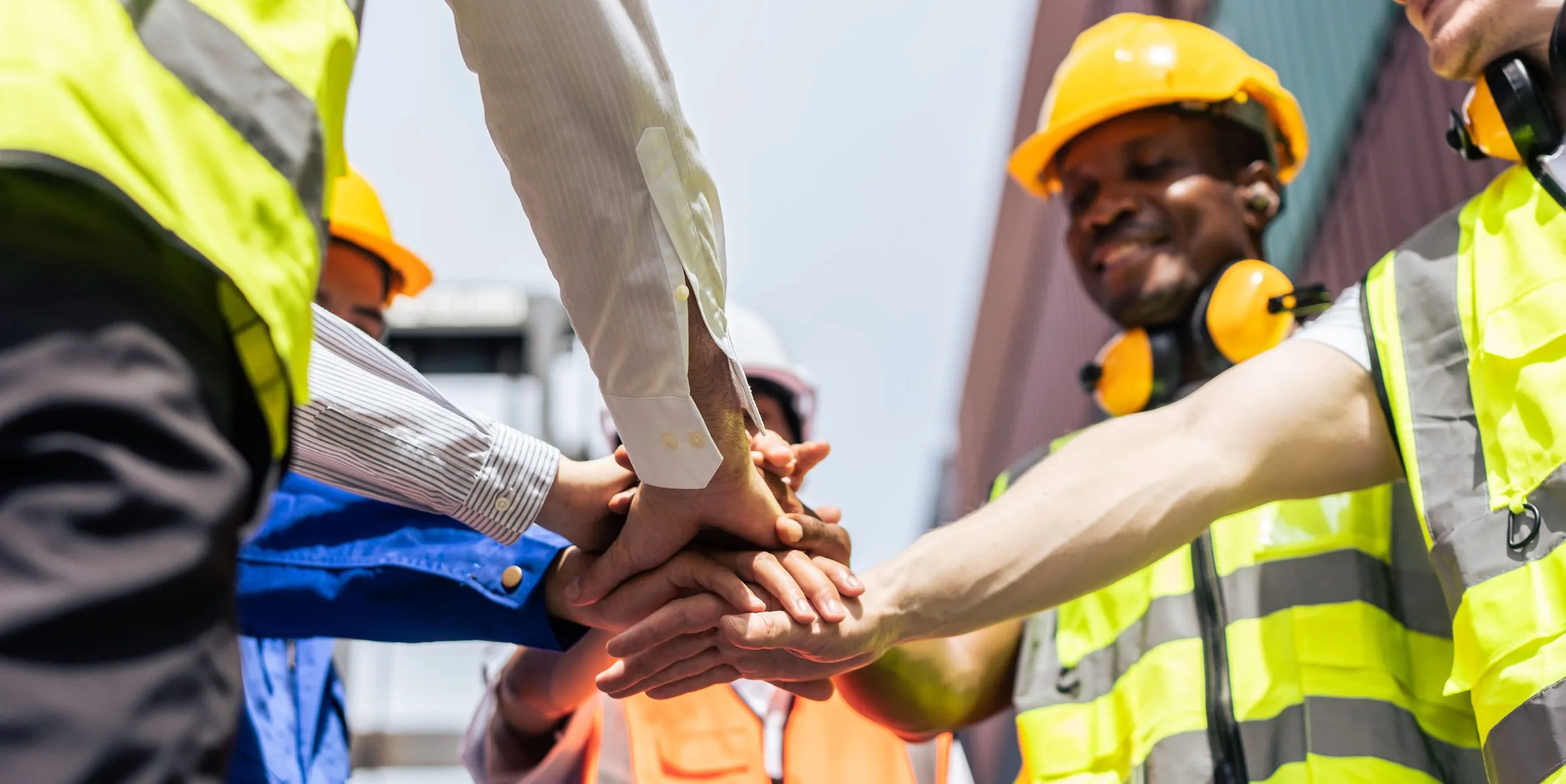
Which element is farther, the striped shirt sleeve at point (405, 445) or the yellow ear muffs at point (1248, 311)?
the yellow ear muffs at point (1248, 311)

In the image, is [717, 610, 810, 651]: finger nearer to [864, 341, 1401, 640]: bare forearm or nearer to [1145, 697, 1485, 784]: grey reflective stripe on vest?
[864, 341, 1401, 640]: bare forearm

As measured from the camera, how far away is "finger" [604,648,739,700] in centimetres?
261

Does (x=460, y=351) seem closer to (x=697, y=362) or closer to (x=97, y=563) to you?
(x=697, y=362)

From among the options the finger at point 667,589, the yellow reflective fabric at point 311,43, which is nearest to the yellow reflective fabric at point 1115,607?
the finger at point 667,589

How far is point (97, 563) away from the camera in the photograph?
3.01ft

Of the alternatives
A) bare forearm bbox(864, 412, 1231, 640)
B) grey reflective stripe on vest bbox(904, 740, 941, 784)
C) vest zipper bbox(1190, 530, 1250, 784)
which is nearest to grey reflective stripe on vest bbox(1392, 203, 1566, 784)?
bare forearm bbox(864, 412, 1231, 640)

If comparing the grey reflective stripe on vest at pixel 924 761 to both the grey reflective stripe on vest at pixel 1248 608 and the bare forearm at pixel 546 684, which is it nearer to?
the grey reflective stripe on vest at pixel 1248 608

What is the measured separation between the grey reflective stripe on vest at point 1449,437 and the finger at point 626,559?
52.6 inches

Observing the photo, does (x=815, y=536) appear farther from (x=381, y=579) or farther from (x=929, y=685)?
(x=381, y=579)

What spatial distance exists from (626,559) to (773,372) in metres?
2.05

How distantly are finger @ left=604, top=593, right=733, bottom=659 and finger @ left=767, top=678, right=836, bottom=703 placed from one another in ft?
0.95

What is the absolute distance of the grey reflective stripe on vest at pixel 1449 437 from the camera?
2049 millimetres

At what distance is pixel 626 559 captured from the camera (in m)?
2.60

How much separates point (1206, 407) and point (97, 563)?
213 centimetres
